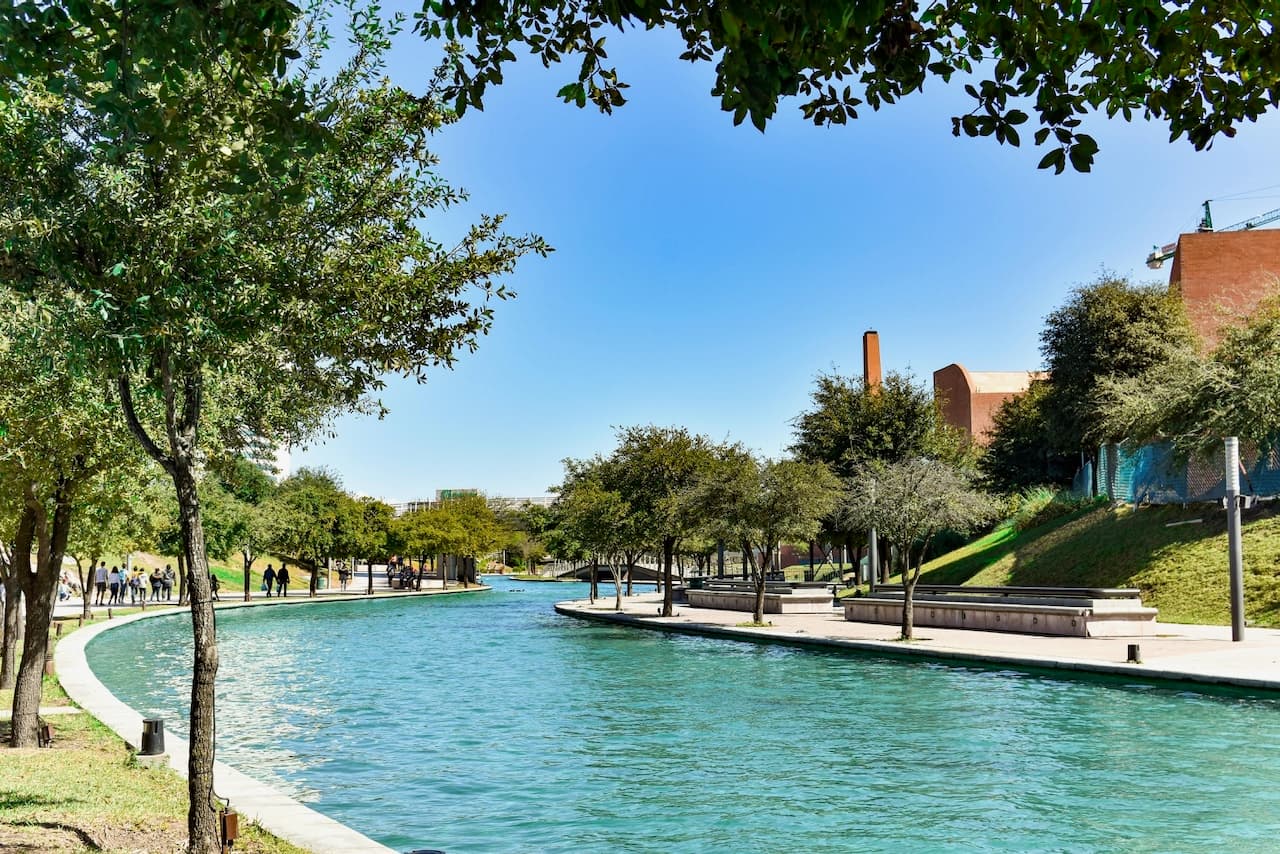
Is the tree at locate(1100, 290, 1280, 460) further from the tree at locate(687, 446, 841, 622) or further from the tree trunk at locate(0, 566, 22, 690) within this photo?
the tree trunk at locate(0, 566, 22, 690)

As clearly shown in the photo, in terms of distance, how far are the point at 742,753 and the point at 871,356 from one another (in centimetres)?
6324

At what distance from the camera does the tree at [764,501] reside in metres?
32.6

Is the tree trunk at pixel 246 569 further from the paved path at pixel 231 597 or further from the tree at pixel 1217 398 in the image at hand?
the tree at pixel 1217 398

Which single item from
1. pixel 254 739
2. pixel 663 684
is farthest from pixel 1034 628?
pixel 254 739

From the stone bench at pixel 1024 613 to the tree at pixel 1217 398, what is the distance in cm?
714

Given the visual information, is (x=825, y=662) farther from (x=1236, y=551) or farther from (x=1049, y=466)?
(x=1049, y=466)

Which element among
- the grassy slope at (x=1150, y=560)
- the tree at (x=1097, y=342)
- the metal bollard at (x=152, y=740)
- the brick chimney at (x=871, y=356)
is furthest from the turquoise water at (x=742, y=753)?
the brick chimney at (x=871, y=356)

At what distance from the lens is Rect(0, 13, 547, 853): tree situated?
7.08m

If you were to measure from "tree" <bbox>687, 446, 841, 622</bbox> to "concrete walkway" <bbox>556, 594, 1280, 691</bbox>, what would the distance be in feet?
9.07

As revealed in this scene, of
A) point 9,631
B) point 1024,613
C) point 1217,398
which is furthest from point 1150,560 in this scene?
point 9,631

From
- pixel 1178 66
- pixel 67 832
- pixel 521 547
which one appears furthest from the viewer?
pixel 521 547

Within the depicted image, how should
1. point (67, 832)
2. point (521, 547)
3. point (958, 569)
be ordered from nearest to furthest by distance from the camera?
point (67, 832)
point (958, 569)
point (521, 547)

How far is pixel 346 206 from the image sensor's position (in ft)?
28.6

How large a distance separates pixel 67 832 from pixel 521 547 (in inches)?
4599
